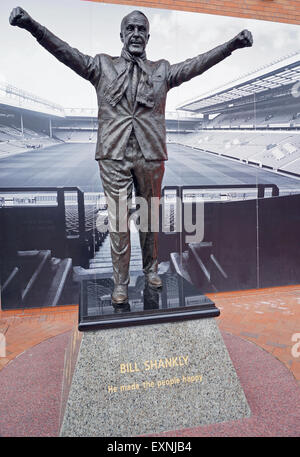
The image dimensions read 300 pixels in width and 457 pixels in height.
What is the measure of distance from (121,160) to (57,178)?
2.23 m

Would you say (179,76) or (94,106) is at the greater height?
(94,106)

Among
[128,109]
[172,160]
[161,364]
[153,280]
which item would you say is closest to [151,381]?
[161,364]

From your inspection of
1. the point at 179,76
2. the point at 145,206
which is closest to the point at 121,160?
the point at 145,206

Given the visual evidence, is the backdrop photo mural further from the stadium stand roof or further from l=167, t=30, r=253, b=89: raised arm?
l=167, t=30, r=253, b=89: raised arm

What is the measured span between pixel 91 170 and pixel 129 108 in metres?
2.18

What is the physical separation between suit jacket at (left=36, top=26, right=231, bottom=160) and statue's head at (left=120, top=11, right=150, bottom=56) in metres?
0.10

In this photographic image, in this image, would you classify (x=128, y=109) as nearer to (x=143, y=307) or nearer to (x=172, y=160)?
(x=143, y=307)

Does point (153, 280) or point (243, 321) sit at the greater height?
point (153, 280)

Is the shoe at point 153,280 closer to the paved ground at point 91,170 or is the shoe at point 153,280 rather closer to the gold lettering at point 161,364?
the gold lettering at point 161,364

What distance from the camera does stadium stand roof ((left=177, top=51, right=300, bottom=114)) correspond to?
4.78 m

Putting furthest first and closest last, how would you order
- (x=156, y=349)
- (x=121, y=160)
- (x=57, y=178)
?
1. (x=57, y=178)
2. (x=121, y=160)
3. (x=156, y=349)

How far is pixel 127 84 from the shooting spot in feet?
7.49

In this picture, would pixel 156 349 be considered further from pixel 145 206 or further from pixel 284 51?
pixel 284 51

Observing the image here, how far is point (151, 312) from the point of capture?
7.07ft
